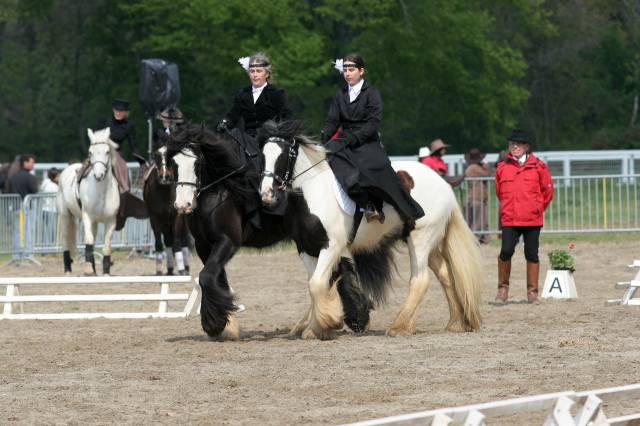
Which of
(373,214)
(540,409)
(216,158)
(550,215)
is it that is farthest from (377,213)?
(550,215)

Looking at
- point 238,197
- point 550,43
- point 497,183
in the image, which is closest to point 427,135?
point 550,43

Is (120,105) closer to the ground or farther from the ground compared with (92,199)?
farther from the ground

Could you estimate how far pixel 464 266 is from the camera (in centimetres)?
1271

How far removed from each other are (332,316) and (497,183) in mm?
4446

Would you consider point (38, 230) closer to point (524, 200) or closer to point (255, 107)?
point (524, 200)

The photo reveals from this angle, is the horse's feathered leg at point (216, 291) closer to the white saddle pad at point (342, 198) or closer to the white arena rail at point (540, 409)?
the white saddle pad at point (342, 198)

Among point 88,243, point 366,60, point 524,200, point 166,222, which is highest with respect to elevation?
point 366,60

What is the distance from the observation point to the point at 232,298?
38.2 feet

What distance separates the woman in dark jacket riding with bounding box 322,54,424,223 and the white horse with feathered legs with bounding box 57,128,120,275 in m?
7.10

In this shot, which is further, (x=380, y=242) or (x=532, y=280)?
(x=532, y=280)

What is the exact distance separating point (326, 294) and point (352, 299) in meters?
0.91

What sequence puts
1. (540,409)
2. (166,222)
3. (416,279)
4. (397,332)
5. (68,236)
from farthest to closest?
(68,236), (166,222), (416,279), (397,332), (540,409)

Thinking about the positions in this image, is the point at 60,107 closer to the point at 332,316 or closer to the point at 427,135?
the point at 427,135

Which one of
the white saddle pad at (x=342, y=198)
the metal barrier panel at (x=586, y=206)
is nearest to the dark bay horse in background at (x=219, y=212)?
the white saddle pad at (x=342, y=198)
